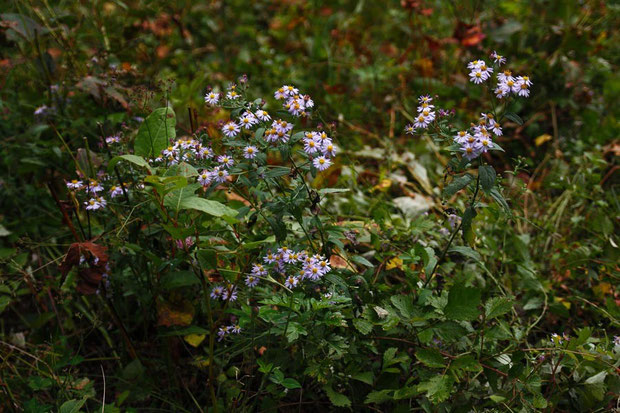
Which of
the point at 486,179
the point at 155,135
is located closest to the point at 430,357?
the point at 486,179

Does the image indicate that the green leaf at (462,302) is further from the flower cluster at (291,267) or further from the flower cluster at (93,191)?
the flower cluster at (93,191)

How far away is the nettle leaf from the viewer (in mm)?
1214

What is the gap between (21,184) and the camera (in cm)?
221

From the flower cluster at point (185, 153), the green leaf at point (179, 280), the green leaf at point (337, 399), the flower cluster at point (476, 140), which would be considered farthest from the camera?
the green leaf at point (179, 280)

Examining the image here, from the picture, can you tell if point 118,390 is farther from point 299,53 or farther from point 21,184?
point 299,53

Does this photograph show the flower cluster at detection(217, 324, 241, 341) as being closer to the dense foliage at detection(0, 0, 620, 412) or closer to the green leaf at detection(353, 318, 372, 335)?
the dense foliage at detection(0, 0, 620, 412)

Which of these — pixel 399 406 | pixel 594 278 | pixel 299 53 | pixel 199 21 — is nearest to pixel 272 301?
pixel 399 406

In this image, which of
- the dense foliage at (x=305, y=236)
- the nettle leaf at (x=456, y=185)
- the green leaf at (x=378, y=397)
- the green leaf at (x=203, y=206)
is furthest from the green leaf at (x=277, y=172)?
the green leaf at (x=378, y=397)

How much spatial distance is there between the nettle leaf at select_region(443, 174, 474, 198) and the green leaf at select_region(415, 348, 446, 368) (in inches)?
14.8

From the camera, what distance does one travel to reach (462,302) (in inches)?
50.6

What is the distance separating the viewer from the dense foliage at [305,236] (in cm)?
130

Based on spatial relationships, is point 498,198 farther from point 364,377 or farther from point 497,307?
point 364,377

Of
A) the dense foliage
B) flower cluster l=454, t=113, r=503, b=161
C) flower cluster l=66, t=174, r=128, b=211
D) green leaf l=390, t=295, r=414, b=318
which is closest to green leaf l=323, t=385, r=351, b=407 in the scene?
the dense foliage

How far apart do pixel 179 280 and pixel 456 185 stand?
2.60 feet
